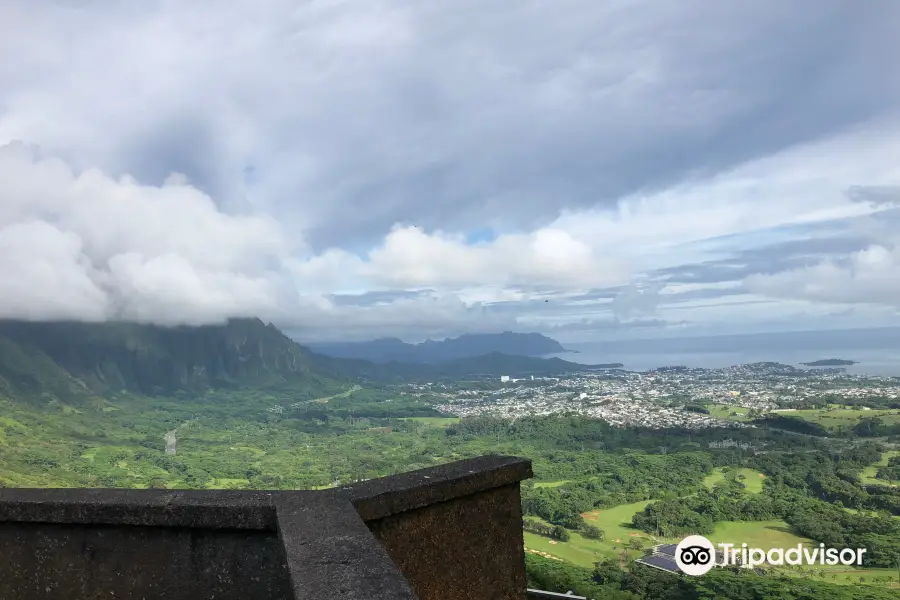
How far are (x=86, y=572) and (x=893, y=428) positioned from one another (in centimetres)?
6475

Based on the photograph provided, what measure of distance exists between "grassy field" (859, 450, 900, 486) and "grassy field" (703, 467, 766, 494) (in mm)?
6272

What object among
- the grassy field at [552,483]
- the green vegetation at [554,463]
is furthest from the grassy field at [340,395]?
the grassy field at [552,483]

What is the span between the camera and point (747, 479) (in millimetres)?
41344

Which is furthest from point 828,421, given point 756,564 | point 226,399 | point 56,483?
point 226,399

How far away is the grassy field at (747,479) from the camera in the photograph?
39031 millimetres

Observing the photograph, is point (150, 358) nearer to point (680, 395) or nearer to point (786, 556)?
point (680, 395)

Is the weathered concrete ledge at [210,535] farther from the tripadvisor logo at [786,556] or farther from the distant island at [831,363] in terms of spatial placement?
the distant island at [831,363]

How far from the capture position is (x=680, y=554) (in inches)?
516

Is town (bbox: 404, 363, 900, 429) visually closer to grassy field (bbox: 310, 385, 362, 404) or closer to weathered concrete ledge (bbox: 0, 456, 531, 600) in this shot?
grassy field (bbox: 310, 385, 362, 404)

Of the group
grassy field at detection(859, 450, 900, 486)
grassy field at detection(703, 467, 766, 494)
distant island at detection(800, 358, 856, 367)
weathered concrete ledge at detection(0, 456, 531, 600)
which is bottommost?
distant island at detection(800, 358, 856, 367)

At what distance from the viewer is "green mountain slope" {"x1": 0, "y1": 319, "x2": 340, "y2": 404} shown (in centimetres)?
13912

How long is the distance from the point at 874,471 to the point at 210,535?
5106cm

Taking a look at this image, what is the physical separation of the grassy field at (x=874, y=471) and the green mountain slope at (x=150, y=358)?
137 meters

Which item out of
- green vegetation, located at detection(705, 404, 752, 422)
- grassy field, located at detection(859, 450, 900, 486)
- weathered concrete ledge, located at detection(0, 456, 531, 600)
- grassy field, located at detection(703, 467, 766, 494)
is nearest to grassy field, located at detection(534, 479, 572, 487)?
grassy field, located at detection(703, 467, 766, 494)
